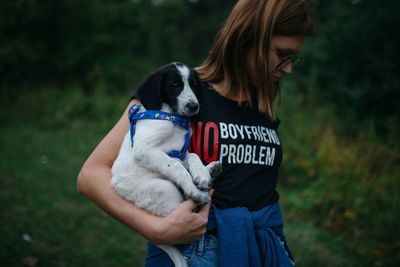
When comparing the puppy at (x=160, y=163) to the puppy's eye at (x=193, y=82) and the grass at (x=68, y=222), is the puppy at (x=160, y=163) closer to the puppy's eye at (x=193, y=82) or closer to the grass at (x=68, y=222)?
the puppy's eye at (x=193, y=82)

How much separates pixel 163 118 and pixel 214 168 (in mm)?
434

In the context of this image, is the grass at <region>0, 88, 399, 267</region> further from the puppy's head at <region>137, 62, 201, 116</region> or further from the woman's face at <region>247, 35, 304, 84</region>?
the woman's face at <region>247, 35, 304, 84</region>

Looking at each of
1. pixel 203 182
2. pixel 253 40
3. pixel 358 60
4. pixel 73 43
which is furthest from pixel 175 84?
pixel 73 43

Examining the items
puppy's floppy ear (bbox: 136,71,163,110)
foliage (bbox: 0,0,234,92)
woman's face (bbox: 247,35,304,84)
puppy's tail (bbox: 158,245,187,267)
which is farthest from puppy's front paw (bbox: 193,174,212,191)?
foliage (bbox: 0,0,234,92)

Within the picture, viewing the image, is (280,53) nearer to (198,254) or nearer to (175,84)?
(175,84)

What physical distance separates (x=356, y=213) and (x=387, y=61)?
4105 mm

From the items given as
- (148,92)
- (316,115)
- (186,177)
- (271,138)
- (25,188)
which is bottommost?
(25,188)

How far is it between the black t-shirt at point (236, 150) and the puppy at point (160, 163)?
0.08 meters

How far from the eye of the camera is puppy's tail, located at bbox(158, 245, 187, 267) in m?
1.83

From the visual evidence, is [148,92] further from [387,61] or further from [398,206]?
[387,61]

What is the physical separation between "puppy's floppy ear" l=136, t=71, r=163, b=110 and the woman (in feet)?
0.33

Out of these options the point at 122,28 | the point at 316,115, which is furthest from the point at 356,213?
the point at 122,28

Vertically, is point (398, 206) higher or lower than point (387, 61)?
lower

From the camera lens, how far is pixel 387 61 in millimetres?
7680
